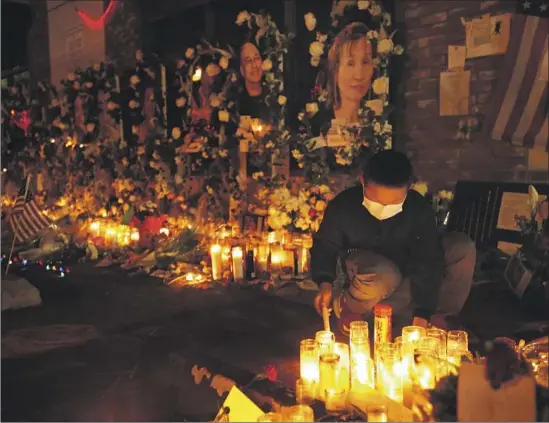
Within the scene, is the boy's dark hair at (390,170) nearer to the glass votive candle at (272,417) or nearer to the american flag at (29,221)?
the glass votive candle at (272,417)

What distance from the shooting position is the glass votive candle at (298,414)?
2240 mm

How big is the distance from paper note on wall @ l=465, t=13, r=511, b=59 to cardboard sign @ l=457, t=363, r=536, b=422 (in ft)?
12.1

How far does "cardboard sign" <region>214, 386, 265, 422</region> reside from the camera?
2.29 meters

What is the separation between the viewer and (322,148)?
→ 5934mm

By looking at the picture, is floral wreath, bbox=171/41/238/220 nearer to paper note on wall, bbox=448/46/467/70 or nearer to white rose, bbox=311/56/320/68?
white rose, bbox=311/56/320/68

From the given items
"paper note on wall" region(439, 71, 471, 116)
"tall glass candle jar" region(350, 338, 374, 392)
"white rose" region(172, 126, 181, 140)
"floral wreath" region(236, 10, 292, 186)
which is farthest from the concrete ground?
"white rose" region(172, 126, 181, 140)

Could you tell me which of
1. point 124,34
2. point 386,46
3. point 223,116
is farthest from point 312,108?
point 124,34

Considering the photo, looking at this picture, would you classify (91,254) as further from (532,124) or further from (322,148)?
(532,124)

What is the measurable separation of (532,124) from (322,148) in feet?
6.58

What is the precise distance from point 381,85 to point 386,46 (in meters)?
0.35

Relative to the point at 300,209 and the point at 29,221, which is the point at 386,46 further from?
the point at 29,221

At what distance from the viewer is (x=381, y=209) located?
333 centimetres

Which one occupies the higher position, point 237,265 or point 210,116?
point 210,116

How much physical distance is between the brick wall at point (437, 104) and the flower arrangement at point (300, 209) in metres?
0.96
